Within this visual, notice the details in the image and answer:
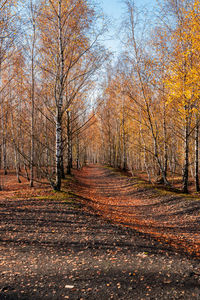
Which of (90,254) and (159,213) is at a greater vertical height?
(90,254)

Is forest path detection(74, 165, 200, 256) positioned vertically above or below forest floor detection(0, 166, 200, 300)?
below

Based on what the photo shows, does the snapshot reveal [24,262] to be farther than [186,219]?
No

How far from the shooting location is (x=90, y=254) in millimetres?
5031

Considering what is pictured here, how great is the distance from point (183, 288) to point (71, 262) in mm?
2279

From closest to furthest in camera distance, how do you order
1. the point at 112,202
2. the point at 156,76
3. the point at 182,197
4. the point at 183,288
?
the point at 183,288 → the point at 182,197 → the point at 112,202 → the point at 156,76

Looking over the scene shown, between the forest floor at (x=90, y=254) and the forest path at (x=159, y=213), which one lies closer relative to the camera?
the forest floor at (x=90, y=254)

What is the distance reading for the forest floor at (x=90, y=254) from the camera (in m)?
3.62

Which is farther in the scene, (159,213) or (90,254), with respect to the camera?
(159,213)

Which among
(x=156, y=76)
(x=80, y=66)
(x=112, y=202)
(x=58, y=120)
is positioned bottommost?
(x=112, y=202)

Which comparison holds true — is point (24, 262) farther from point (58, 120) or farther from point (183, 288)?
point (58, 120)

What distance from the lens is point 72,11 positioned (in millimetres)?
10812

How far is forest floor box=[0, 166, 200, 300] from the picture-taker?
3617 mm

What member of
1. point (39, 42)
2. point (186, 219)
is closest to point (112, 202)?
point (186, 219)

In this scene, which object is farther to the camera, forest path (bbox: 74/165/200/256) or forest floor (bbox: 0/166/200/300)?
forest path (bbox: 74/165/200/256)
